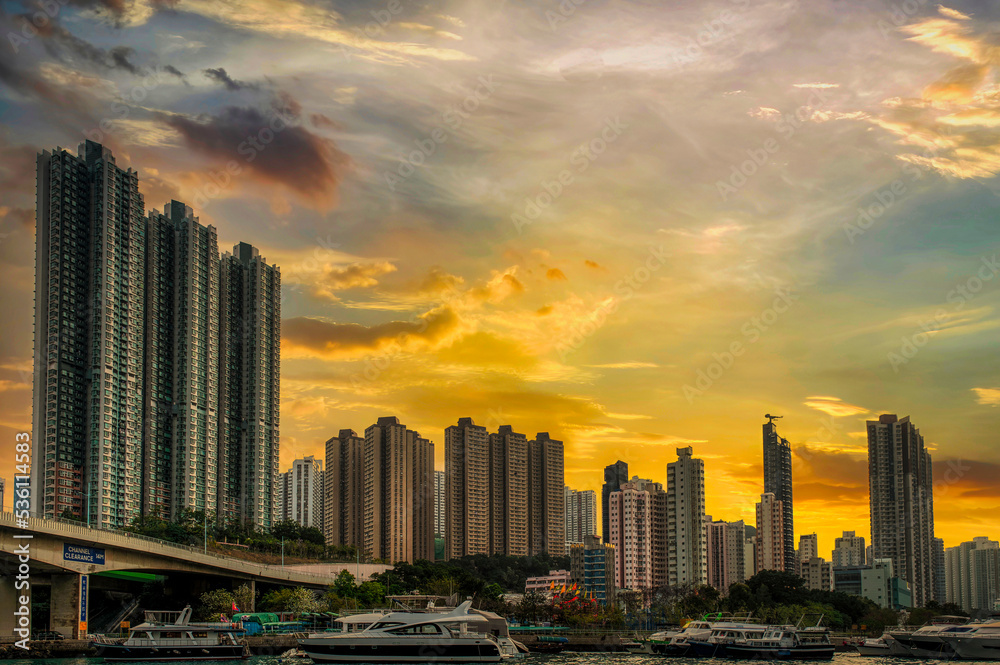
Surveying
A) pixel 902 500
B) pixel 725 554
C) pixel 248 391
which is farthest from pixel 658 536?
pixel 248 391

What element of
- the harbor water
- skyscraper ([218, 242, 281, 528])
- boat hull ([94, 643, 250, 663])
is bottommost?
the harbor water

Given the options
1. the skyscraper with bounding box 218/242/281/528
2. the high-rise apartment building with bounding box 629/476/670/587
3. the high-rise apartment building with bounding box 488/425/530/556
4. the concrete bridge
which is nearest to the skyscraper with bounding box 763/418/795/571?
the high-rise apartment building with bounding box 629/476/670/587

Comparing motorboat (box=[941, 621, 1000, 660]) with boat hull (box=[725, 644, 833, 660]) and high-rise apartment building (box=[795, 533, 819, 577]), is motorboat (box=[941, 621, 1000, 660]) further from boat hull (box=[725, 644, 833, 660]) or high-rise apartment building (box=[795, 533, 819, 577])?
→ high-rise apartment building (box=[795, 533, 819, 577])

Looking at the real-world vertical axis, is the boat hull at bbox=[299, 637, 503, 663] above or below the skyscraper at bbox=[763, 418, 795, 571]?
below

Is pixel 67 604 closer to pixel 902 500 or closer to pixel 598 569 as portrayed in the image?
pixel 598 569

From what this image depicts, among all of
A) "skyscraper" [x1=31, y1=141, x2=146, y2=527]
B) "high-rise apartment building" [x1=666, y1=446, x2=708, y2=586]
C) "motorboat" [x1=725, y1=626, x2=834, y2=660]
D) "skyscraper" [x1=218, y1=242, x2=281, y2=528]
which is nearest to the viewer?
"motorboat" [x1=725, y1=626, x2=834, y2=660]

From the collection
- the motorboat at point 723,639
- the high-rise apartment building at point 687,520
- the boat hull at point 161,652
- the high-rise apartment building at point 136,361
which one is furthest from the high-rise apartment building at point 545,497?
the boat hull at point 161,652
